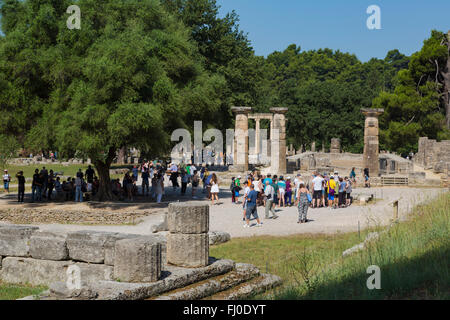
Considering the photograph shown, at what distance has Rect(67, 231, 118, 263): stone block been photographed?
10750 mm

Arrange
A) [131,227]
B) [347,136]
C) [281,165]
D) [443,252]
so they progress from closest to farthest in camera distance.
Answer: [443,252] < [131,227] < [281,165] < [347,136]

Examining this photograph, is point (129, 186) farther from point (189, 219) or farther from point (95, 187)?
point (189, 219)

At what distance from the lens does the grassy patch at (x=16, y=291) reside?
34.3ft

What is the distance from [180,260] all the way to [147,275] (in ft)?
4.51

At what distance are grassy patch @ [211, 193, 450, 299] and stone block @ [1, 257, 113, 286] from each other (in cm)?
356

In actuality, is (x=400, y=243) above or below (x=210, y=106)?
below

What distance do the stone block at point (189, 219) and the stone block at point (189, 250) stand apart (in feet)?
0.39

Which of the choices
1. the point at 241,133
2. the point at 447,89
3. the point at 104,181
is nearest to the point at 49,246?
the point at 104,181

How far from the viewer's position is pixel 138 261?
30.3 feet

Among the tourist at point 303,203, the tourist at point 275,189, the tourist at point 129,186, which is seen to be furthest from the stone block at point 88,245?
the tourist at point 129,186

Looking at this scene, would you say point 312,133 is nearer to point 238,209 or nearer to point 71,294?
point 238,209

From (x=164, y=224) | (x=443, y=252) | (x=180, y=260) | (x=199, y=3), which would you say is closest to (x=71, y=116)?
(x=164, y=224)

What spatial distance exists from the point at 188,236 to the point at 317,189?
12932 millimetres

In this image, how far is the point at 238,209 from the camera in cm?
2278
